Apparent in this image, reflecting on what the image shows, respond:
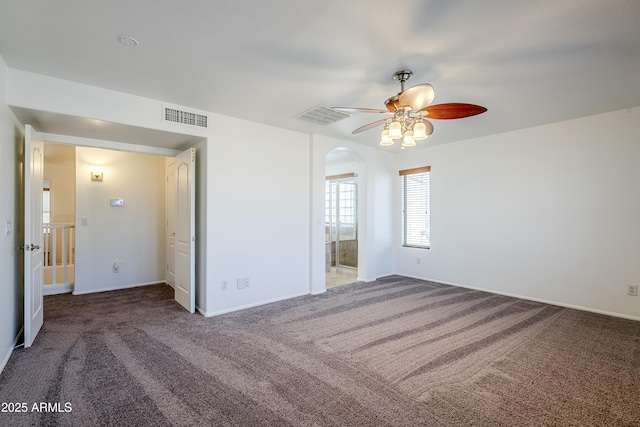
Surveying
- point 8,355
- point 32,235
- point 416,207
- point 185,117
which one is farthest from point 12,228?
point 416,207

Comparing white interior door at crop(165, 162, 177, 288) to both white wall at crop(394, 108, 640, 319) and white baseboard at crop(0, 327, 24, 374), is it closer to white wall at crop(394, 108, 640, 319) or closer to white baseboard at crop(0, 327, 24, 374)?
white baseboard at crop(0, 327, 24, 374)

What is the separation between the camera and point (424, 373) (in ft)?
8.05

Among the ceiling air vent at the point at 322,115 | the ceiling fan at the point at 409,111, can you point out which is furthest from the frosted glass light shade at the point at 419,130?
the ceiling air vent at the point at 322,115

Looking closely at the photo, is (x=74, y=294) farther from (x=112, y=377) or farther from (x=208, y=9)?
(x=208, y=9)

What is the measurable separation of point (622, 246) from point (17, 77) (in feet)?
21.9

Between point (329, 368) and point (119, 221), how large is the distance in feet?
14.7

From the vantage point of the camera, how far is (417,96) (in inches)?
92.3

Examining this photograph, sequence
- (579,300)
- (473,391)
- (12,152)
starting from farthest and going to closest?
(579,300) < (12,152) < (473,391)

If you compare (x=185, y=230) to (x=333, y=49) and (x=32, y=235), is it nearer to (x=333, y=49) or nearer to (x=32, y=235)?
(x=32, y=235)

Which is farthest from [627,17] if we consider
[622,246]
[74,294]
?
[74,294]

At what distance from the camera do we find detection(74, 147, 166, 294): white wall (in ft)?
15.9

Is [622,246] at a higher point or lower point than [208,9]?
lower

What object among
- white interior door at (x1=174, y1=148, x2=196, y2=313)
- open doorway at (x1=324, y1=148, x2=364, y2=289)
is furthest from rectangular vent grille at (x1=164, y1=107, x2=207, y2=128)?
open doorway at (x1=324, y1=148, x2=364, y2=289)

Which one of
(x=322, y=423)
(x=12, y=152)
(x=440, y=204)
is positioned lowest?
(x=322, y=423)
